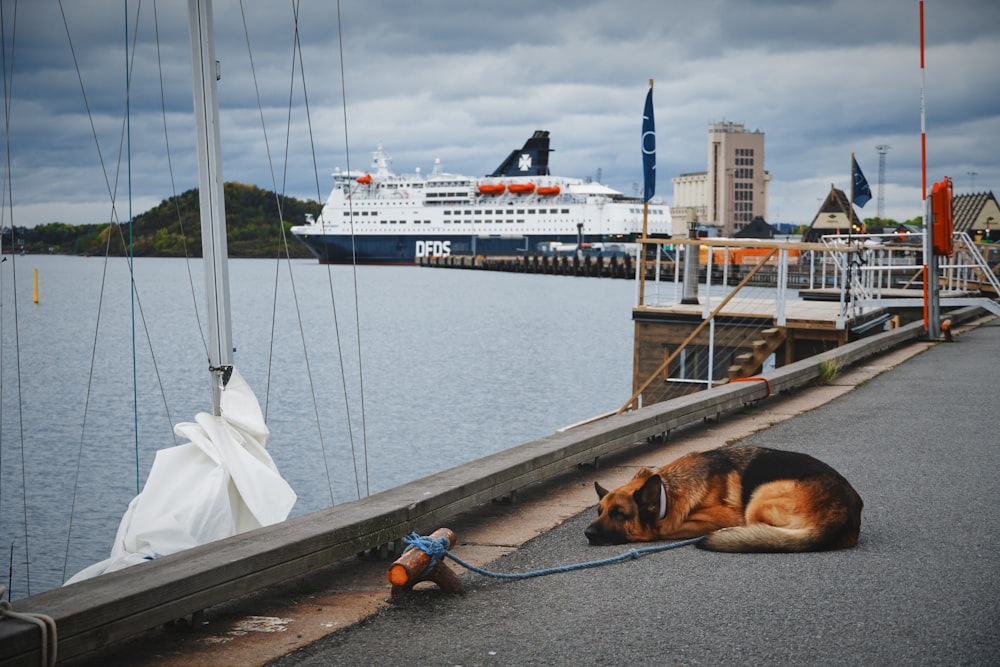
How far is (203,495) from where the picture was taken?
607 cm

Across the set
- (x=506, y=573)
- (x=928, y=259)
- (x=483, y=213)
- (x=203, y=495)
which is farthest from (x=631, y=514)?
(x=483, y=213)

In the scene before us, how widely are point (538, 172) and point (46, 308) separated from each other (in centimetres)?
8032

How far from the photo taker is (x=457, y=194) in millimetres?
134625

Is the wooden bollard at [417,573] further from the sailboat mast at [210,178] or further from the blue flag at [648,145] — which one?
the blue flag at [648,145]

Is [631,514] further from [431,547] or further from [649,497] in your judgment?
[431,547]

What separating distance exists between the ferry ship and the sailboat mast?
123048mm

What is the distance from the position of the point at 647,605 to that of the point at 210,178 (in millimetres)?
4362

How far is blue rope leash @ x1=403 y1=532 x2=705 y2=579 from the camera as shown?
14.7 ft

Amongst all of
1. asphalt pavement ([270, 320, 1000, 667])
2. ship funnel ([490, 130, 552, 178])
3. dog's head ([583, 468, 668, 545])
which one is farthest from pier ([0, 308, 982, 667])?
ship funnel ([490, 130, 552, 178])

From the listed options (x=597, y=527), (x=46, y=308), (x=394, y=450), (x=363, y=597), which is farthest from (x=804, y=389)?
(x=46, y=308)

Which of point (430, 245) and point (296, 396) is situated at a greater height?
point (430, 245)

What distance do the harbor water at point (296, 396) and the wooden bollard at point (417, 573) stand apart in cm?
308

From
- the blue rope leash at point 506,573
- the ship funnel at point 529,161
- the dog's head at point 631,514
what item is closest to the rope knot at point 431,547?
the blue rope leash at point 506,573

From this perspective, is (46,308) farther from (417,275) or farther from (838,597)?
(838,597)
